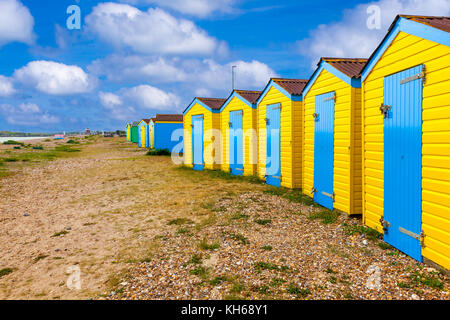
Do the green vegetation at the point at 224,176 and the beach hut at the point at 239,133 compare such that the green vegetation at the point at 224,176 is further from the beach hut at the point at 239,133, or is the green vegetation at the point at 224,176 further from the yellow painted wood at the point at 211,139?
the yellow painted wood at the point at 211,139

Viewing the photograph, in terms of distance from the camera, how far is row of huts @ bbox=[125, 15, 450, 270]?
4.71 metres

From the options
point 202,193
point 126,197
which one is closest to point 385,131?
point 202,193

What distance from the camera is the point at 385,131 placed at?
20.0 feet

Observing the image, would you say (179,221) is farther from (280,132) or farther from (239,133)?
(239,133)

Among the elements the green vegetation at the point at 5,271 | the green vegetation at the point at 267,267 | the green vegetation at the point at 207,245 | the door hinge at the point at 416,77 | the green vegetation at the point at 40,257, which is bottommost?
the green vegetation at the point at 5,271

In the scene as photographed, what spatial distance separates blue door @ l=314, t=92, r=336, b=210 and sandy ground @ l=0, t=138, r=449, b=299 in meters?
0.64

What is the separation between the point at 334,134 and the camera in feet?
27.7

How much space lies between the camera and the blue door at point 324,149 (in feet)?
28.2

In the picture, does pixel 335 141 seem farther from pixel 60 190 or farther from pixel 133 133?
pixel 133 133

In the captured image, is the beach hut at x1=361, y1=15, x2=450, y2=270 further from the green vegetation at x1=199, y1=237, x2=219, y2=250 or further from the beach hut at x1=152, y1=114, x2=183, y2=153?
the beach hut at x1=152, y1=114, x2=183, y2=153

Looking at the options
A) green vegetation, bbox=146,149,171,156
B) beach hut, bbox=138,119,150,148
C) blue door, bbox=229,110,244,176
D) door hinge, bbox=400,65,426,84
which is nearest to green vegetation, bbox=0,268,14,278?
door hinge, bbox=400,65,426,84

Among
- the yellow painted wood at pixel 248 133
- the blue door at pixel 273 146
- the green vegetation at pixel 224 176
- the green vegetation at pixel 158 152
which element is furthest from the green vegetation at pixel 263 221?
the green vegetation at pixel 158 152

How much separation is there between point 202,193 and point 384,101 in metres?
7.34

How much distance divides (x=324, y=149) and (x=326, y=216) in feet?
7.18
